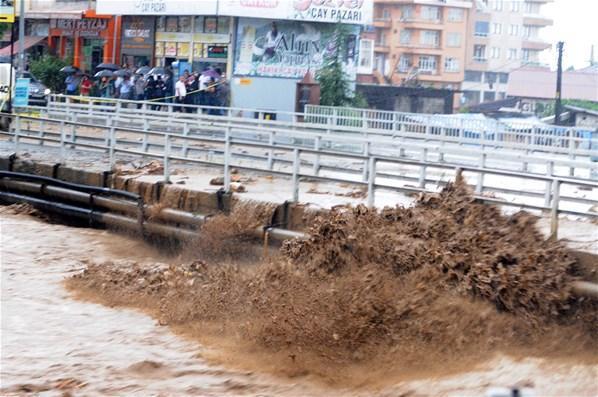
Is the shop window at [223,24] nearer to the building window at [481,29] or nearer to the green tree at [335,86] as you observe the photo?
the green tree at [335,86]

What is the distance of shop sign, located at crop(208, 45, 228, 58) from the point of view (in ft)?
136

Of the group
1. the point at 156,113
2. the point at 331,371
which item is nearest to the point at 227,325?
the point at 331,371

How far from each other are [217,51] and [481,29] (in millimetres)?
13207

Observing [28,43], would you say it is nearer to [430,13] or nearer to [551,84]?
[430,13]

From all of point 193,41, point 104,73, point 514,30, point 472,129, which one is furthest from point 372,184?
point 514,30

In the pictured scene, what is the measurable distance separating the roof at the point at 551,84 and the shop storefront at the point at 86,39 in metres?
18.1

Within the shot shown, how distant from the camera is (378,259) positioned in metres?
12.0

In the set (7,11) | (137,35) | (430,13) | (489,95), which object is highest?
(430,13)

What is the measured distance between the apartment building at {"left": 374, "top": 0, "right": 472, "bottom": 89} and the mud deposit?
3423 centimetres

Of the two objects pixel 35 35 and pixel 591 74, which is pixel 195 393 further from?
pixel 35 35

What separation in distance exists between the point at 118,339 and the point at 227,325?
1.28 m

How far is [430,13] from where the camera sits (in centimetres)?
4700

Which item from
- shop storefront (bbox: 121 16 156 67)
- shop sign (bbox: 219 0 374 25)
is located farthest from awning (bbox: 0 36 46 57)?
shop sign (bbox: 219 0 374 25)

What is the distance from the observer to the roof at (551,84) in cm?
3697
